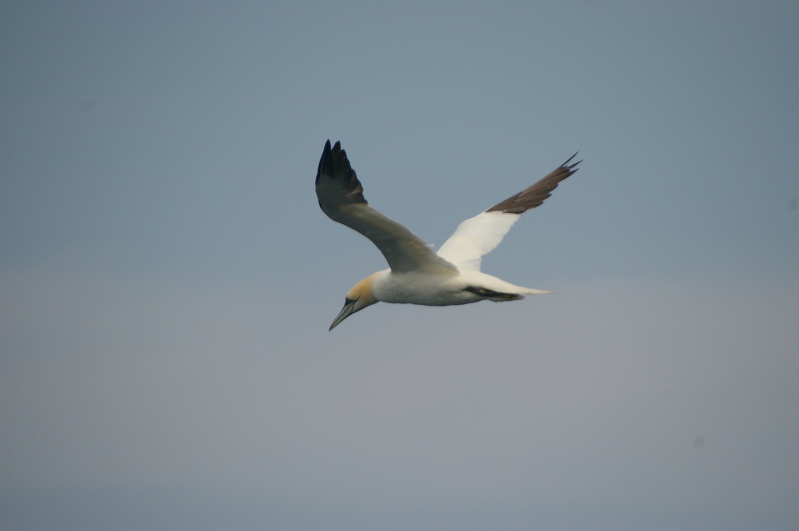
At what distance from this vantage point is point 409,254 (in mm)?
13625

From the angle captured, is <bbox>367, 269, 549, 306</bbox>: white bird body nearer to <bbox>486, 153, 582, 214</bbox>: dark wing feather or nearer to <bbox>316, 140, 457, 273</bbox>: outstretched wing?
<bbox>316, 140, 457, 273</bbox>: outstretched wing

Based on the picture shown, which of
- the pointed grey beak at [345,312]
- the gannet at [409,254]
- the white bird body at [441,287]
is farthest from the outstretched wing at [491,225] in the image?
the pointed grey beak at [345,312]

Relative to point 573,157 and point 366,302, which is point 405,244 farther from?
point 573,157

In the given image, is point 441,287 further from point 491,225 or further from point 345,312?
point 491,225

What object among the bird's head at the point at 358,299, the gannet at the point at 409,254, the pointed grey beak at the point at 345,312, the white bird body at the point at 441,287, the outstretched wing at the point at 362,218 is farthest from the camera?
the pointed grey beak at the point at 345,312

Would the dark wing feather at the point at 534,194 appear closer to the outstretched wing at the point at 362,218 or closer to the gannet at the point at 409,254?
the gannet at the point at 409,254

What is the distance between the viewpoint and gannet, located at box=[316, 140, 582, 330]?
1223 cm

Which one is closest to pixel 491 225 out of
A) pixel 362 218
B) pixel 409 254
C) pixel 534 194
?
pixel 534 194

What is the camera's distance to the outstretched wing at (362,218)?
1208 centimetres

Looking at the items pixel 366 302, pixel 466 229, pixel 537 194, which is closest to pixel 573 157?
pixel 537 194

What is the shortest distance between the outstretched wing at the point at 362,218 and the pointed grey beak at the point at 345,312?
1.65 metres

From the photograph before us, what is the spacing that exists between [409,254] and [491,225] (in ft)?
12.8

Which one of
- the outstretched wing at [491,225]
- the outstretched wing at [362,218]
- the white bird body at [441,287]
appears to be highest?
the outstretched wing at [491,225]

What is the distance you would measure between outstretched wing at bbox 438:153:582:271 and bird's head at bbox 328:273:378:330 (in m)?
1.40
